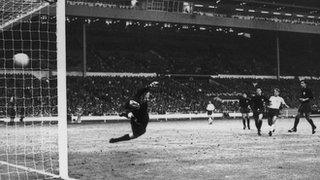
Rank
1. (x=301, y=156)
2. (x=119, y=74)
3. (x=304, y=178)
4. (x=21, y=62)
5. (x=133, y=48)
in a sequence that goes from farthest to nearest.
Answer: (x=133, y=48)
(x=119, y=74)
(x=21, y=62)
(x=301, y=156)
(x=304, y=178)

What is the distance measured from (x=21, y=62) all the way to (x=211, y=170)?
1455 centimetres

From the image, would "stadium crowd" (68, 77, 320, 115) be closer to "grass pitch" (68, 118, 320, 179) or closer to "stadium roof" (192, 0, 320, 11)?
"stadium roof" (192, 0, 320, 11)

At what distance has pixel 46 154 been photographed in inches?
496

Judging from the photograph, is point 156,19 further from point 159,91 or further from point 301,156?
point 301,156

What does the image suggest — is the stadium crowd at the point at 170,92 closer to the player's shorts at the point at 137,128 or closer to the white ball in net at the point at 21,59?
A: the white ball in net at the point at 21,59

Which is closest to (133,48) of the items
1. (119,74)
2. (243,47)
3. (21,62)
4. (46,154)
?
(119,74)

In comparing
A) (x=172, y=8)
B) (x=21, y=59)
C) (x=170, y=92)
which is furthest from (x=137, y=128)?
(x=172, y=8)

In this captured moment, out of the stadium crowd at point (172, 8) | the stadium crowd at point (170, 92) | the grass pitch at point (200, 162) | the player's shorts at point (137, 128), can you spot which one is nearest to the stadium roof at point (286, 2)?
the stadium crowd at point (172, 8)

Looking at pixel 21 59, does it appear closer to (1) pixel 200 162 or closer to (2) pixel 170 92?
(1) pixel 200 162

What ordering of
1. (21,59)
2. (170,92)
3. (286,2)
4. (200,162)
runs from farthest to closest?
1. (286,2)
2. (170,92)
3. (21,59)
4. (200,162)

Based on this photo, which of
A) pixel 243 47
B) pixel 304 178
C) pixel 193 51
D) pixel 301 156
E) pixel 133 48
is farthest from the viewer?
pixel 243 47

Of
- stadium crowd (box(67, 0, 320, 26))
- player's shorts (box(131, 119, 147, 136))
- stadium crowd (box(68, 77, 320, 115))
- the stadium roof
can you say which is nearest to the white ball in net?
player's shorts (box(131, 119, 147, 136))

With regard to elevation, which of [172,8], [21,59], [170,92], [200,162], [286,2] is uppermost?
[286,2]

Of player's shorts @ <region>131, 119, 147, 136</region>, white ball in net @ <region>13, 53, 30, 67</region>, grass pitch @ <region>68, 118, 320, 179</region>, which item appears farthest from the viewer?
white ball in net @ <region>13, 53, 30, 67</region>
